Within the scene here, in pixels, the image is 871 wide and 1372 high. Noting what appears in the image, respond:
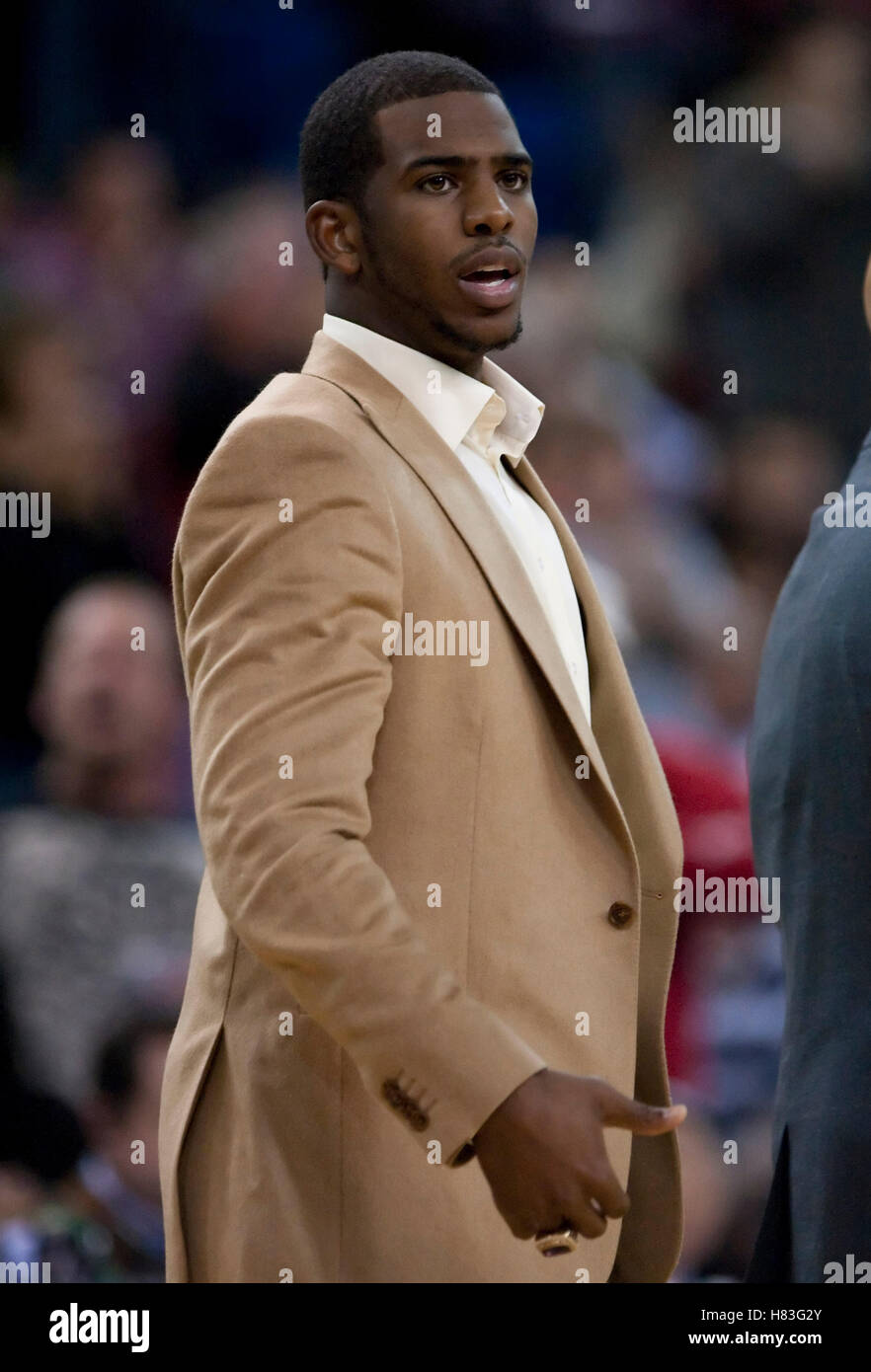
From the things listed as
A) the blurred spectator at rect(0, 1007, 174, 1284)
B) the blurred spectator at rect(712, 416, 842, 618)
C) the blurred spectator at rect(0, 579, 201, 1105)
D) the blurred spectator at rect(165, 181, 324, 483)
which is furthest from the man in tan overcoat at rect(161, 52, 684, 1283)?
the blurred spectator at rect(712, 416, 842, 618)

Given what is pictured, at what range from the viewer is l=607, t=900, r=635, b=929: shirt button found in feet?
5.37

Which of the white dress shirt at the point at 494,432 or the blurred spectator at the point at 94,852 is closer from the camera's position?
the white dress shirt at the point at 494,432

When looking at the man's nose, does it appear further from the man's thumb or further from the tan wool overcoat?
the man's thumb

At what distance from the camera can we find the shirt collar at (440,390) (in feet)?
5.65

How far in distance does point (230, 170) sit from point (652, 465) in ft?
3.20

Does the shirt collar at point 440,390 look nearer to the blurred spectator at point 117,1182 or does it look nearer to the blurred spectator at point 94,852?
the blurred spectator at point 117,1182

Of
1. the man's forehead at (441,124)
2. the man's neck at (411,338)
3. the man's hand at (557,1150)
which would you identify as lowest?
the man's hand at (557,1150)

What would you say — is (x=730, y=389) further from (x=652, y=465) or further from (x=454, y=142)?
(x=454, y=142)

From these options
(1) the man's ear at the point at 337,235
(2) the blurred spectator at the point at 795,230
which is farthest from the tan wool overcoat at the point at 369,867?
(2) the blurred spectator at the point at 795,230

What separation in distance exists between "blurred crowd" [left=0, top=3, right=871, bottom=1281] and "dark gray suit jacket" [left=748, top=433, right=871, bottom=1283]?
1182 millimetres

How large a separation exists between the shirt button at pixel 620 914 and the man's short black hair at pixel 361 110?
59 centimetres

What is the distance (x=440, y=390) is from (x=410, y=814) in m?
0.37

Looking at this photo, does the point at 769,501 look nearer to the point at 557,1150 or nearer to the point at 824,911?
the point at 824,911

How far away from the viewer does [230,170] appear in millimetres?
4062
